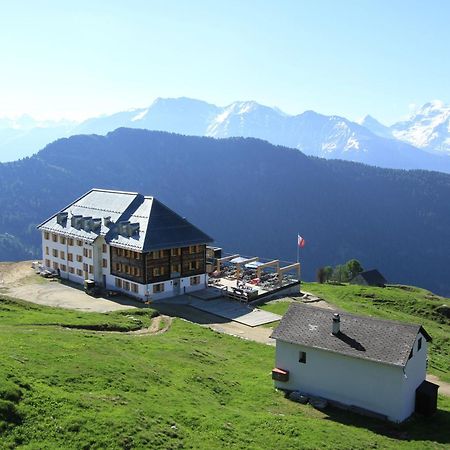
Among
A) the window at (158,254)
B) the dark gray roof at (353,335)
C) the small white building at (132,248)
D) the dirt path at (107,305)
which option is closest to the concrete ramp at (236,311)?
the dirt path at (107,305)

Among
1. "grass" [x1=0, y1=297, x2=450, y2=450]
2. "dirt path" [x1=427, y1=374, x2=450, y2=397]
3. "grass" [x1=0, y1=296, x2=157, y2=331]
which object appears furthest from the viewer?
"grass" [x1=0, y1=296, x2=157, y2=331]

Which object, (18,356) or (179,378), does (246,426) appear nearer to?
(179,378)

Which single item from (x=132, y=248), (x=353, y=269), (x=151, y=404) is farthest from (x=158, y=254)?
(x=353, y=269)

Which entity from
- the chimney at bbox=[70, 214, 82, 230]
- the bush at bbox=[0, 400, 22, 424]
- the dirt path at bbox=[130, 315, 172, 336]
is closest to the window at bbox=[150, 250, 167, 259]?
the dirt path at bbox=[130, 315, 172, 336]

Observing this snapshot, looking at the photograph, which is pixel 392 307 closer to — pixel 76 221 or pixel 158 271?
pixel 158 271

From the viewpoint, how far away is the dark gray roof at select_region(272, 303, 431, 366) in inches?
1474

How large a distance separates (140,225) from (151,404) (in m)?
44.6

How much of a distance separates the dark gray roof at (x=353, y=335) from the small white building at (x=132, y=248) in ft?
102

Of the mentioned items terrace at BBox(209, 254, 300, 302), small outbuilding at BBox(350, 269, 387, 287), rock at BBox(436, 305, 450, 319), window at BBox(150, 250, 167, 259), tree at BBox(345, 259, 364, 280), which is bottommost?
tree at BBox(345, 259, 364, 280)

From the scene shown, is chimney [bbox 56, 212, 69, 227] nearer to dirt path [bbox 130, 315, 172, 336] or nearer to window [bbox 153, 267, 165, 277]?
window [bbox 153, 267, 165, 277]

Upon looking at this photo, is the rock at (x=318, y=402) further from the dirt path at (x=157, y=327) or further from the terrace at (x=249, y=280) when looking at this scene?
the terrace at (x=249, y=280)

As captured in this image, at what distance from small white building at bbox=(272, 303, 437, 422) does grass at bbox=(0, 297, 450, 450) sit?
53.0 inches

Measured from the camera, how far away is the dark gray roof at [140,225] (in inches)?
2844

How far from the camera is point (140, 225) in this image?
74125 millimetres
